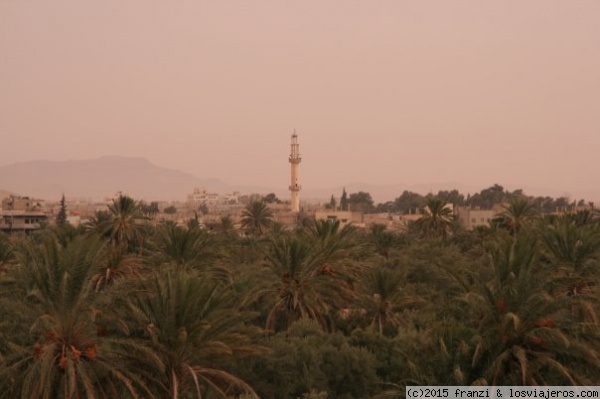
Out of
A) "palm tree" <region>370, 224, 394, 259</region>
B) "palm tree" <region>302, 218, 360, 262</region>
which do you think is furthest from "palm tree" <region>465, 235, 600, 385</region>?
"palm tree" <region>370, 224, 394, 259</region>

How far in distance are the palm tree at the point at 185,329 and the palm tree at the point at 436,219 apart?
37986 mm

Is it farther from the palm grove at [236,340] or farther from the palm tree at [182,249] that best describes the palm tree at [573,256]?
the palm tree at [182,249]

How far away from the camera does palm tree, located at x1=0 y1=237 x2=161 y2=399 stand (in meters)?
12.0

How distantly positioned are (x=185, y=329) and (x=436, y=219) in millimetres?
40285

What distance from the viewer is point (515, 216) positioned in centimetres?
4438

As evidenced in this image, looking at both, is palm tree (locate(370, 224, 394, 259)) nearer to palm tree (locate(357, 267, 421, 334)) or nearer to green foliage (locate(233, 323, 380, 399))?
palm tree (locate(357, 267, 421, 334))

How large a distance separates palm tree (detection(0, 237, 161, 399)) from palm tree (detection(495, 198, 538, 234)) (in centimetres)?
3495

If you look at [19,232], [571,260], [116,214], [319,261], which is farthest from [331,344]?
A: [19,232]

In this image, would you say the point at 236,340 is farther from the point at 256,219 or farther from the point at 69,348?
the point at 256,219

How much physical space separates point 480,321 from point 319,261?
914 centimetres

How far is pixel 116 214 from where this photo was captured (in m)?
35.2

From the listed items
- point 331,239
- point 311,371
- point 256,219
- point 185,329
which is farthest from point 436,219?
point 185,329

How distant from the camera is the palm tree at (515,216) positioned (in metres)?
44.0

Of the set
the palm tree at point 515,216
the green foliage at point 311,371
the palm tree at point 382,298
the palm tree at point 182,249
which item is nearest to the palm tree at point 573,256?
the palm tree at point 382,298
